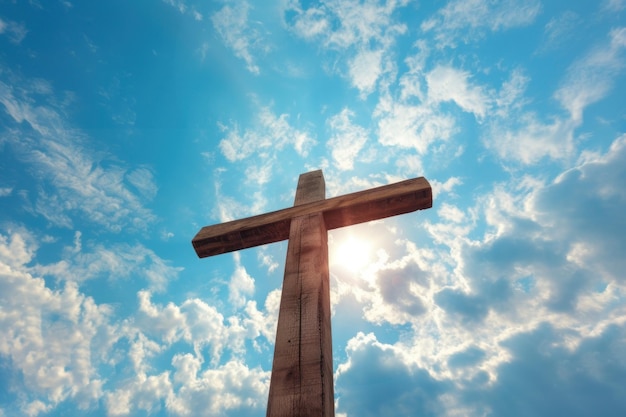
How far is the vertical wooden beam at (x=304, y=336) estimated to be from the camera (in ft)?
6.73

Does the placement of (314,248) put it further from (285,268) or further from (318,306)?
(318,306)

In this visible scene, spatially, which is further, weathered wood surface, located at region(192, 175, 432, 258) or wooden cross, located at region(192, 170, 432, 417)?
weathered wood surface, located at region(192, 175, 432, 258)

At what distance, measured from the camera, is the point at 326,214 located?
11.6 feet

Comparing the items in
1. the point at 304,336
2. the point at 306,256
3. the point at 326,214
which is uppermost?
the point at 326,214

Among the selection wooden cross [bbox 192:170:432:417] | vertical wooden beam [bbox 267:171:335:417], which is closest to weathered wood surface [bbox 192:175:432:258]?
wooden cross [bbox 192:170:432:417]

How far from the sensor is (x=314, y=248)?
10.00 ft

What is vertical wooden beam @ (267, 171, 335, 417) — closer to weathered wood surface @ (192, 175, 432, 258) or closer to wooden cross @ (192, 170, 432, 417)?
wooden cross @ (192, 170, 432, 417)

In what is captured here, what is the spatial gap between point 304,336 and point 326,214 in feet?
4.67

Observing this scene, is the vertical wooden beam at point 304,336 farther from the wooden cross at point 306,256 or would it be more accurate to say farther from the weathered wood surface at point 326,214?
the weathered wood surface at point 326,214

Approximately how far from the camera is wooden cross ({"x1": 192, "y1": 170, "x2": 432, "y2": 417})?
2.11 meters

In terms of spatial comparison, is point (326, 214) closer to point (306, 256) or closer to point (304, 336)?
point (306, 256)

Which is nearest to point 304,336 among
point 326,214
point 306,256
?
point 306,256

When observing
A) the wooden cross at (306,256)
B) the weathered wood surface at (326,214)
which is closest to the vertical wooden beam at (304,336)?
the wooden cross at (306,256)

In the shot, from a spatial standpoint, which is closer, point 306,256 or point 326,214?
point 306,256
